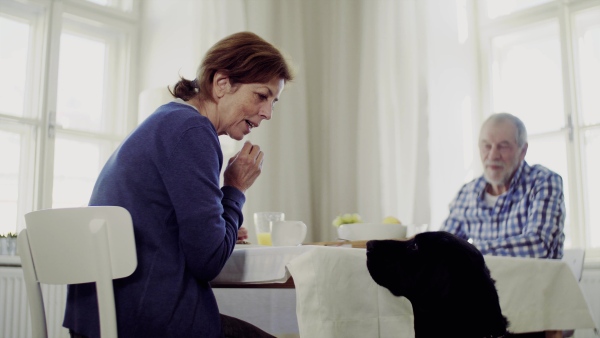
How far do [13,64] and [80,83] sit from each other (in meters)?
0.39

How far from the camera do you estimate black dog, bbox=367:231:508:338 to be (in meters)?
1.35

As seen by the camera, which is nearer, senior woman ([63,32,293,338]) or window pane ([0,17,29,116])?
senior woman ([63,32,293,338])

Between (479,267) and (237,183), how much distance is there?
0.52m

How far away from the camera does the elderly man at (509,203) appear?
8.09ft

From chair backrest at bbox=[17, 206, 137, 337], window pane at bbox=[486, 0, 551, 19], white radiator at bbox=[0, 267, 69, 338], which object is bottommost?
white radiator at bbox=[0, 267, 69, 338]

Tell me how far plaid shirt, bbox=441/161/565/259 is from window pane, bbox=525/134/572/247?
25.7 inches

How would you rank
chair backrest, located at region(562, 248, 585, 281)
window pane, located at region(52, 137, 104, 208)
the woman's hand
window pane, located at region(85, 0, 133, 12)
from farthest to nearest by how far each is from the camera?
window pane, located at region(85, 0, 133, 12), window pane, located at region(52, 137, 104, 208), chair backrest, located at region(562, 248, 585, 281), the woman's hand

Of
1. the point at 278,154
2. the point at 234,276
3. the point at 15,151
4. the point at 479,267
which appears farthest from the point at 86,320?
the point at 278,154

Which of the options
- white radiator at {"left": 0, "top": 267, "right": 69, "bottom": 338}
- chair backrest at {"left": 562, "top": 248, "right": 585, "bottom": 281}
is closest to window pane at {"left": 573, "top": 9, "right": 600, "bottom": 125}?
chair backrest at {"left": 562, "top": 248, "right": 585, "bottom": 281}

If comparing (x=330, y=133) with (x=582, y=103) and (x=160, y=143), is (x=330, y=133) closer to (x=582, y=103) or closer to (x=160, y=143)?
(x=582, y=103)

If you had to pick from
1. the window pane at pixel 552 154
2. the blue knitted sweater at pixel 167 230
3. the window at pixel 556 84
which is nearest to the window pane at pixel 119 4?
the window at pixel 556 84

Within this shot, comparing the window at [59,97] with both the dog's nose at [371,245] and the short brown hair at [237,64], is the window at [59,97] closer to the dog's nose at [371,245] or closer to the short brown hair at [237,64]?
the short brown hair at [237,64]

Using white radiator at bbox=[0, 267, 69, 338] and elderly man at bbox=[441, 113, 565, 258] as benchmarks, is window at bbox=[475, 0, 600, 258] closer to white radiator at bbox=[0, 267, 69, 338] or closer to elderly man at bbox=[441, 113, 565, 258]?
elderly man at bbox=[441, 113, 565, 258]

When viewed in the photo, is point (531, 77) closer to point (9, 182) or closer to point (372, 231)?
point (372, 231)
